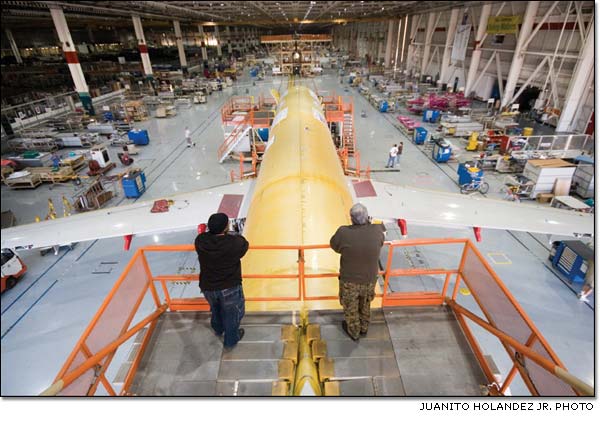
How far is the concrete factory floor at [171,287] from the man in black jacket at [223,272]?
5823 millimetres

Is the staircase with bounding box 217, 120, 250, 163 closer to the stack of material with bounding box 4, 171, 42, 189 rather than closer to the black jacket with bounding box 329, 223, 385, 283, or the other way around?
the stack of material with bounding box 4, 171, 42, 189

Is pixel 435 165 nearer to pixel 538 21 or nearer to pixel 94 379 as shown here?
pixel 538 21

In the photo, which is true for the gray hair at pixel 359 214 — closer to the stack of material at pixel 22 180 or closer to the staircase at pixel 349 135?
the staircase at pixel 349 135

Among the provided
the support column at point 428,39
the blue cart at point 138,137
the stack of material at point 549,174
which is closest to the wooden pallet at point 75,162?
the blue cart at point 138,137

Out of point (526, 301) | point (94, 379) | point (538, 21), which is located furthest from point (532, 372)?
point (538, 21)

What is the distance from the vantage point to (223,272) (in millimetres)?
4078

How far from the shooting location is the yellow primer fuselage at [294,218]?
5.95 m

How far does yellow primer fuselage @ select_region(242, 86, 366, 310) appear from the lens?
5.95 meters

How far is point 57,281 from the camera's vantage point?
443 inches

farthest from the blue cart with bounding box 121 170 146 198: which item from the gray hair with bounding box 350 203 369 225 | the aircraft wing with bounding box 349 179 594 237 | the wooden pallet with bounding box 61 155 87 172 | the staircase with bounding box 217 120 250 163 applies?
the gray hair with bounding box 350 203 369 225

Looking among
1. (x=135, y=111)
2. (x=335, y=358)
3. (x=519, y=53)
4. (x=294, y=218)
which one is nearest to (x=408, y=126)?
(x=519, y=53)

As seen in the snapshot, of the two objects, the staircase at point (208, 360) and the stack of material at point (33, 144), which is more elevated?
the staircase at point (208, 360)

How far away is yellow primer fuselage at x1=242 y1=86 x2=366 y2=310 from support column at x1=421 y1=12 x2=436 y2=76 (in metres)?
43.7

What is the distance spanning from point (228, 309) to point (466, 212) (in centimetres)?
852
